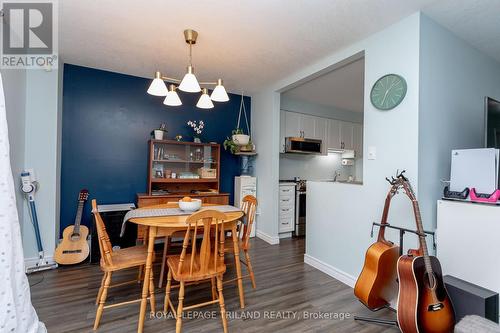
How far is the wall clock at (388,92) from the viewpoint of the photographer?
2141 millimetres

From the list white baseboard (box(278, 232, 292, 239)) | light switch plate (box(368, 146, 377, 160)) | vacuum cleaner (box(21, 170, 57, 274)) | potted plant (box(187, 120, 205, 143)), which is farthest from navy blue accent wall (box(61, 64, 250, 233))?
light switch plate (box(368, 146, 377, 160))

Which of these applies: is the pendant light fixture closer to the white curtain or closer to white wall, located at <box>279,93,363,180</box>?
the white curtain

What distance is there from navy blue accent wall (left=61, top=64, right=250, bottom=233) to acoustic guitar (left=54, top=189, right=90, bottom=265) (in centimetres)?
31

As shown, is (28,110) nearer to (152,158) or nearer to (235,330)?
(152,158)

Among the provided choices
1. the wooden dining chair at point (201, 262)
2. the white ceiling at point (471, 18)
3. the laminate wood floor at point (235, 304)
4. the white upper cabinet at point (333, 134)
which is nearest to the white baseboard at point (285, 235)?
the laminate wood floor at point (235, 304)

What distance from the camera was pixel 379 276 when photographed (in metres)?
1.86

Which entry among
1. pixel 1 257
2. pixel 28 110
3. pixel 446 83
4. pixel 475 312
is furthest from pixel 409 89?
pixel 28 110

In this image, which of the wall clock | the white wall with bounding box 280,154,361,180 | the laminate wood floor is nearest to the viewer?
the laminate wood floor

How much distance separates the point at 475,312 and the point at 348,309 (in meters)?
0.88

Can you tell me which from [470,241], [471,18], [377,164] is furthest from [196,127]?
[470,241]

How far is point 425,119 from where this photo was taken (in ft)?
6.79

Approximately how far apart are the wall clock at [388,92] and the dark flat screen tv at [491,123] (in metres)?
0.78

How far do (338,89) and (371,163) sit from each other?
85.0 inches

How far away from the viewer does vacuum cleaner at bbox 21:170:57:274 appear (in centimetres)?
270
